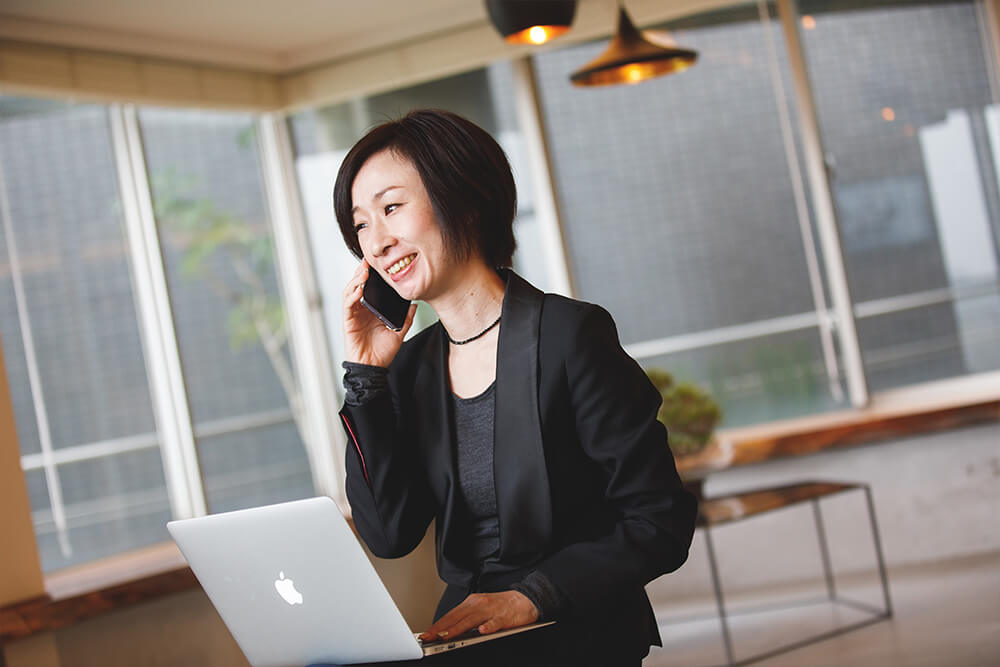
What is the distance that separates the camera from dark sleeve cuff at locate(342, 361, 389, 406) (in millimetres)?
1471

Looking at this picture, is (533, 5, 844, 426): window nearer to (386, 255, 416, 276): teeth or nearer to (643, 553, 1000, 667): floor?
(643, 553, 1000, 667): floor

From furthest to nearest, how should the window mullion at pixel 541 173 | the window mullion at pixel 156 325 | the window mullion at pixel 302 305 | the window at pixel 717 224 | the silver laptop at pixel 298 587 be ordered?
the window mullion at pixel 302 305 → the window mullion at pixel 541 173 → the window at pixel 717 224 → the window mullion at pixel 156 325 → the silver laptop at pixel 298 587

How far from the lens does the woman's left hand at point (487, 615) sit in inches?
47.9

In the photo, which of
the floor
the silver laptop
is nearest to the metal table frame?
the floor

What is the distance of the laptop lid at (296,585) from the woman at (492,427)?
94 mm

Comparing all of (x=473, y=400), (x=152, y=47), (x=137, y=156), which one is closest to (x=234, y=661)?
(x=473, y=400)

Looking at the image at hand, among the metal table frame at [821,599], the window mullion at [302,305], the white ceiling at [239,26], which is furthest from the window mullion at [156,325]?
the metal table frame at [821,599]

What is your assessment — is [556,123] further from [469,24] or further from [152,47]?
[152,47]

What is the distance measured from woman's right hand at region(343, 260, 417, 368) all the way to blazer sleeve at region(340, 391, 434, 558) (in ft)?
0.20

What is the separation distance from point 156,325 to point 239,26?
1241 millimetres

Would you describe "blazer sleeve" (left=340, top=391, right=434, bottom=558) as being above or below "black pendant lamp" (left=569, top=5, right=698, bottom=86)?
below

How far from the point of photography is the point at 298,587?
1224 mm

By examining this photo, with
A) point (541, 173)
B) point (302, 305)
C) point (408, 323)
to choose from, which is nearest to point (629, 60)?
point (541, 173)

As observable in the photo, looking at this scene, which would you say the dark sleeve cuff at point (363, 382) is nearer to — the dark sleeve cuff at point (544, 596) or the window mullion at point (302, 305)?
the dark sleeve cuff at point (544, 596)
